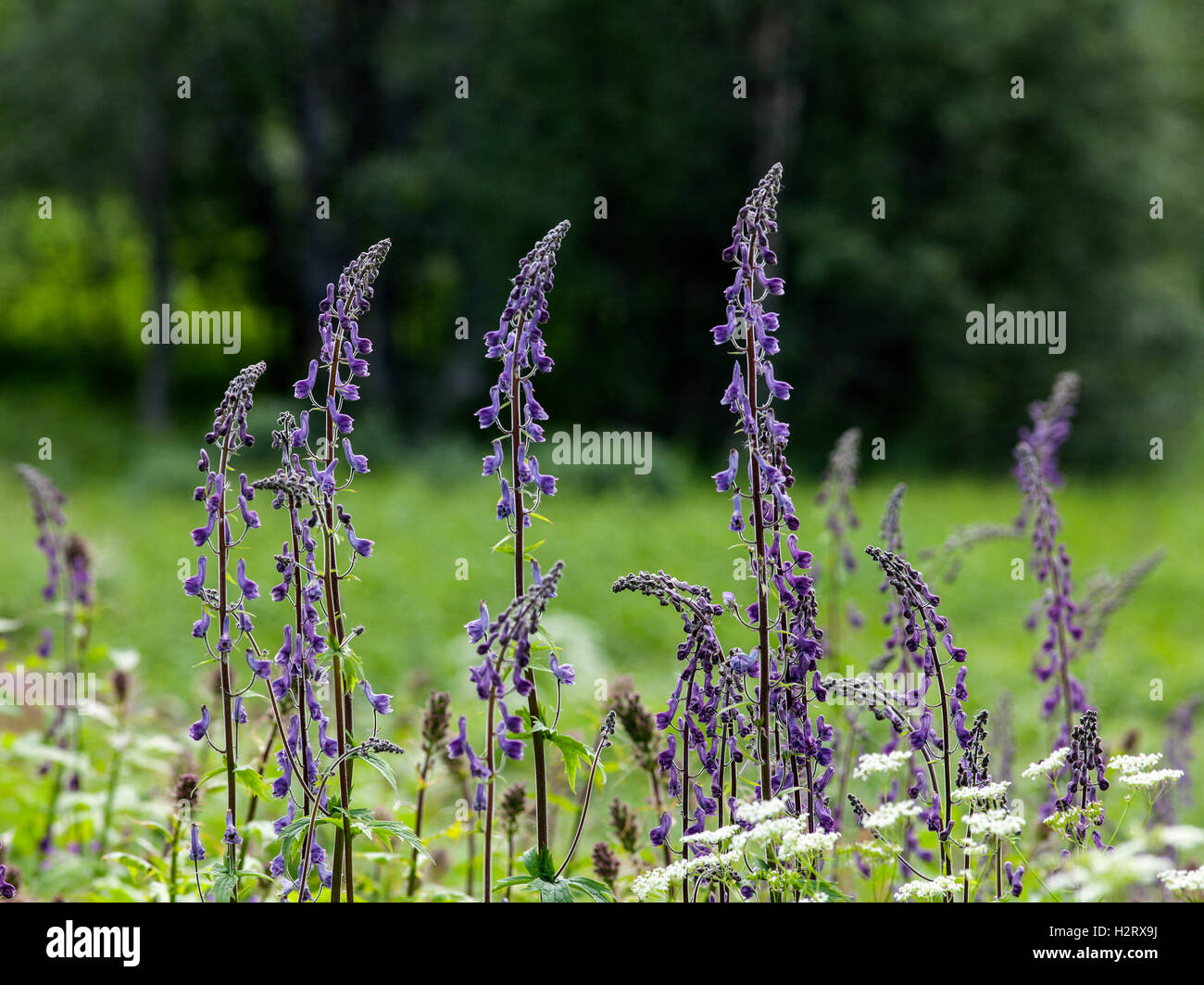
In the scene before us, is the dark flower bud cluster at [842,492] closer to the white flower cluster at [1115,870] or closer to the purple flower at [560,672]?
the purple flower at [560,672]

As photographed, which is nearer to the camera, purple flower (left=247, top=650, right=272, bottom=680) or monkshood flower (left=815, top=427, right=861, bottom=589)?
purple flower (left=247, top=650, right=272, bottom=680)

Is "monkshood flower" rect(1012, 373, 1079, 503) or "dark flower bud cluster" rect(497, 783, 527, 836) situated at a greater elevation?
"monkshood flower" rect(1012, 373, 1079, 503)

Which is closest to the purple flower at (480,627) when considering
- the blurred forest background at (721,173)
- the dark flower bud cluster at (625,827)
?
the dark flower bud cluster at (625,827)

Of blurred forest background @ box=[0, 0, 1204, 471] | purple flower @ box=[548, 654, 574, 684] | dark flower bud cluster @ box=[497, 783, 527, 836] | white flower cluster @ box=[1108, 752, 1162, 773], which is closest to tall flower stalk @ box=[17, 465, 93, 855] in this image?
dark flower bud cluster @ box=[497, 783, 527, 836]

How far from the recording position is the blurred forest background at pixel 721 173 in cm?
1942

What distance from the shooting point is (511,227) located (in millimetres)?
19891

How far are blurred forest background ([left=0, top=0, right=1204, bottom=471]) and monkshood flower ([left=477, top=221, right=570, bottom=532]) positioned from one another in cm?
1667

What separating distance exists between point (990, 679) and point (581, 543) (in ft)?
16.7

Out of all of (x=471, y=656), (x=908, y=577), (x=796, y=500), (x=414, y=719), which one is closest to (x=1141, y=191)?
(x=796, y=500)

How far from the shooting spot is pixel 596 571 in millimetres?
12914

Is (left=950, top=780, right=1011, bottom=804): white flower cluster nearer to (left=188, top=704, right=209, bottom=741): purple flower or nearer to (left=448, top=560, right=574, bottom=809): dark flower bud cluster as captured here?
(left=448, top=560, right=574, bottom=809): dark flower bud cluster

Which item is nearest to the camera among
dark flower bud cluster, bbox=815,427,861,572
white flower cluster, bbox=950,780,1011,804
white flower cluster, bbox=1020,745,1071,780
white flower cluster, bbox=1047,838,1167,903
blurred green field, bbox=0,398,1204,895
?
white flower cluster, bbox=1047,838,1167,903

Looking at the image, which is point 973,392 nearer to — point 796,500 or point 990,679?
point 796,500

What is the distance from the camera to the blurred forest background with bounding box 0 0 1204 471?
19422mm
